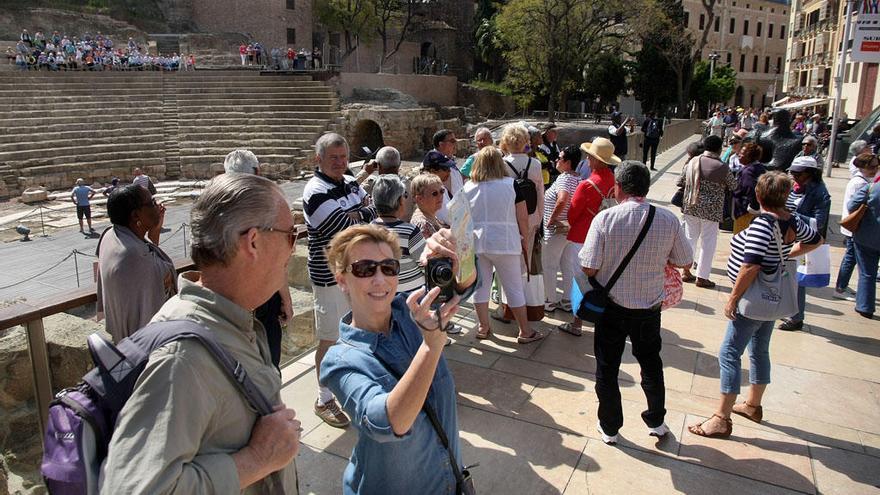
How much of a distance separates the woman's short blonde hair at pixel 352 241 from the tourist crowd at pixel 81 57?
30795 mm

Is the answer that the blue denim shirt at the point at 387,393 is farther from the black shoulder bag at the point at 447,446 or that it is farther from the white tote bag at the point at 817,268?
the white tote bag at the point at 817,268

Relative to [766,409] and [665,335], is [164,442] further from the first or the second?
[665,335]

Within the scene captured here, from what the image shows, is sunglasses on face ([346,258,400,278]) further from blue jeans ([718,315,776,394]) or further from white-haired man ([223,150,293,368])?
blue jeans ([718,315,776,394])

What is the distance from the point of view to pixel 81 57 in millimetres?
27844

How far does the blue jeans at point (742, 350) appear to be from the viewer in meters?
3.62

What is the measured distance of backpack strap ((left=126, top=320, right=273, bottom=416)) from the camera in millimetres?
1377

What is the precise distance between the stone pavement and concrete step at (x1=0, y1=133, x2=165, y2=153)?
21.9 meters

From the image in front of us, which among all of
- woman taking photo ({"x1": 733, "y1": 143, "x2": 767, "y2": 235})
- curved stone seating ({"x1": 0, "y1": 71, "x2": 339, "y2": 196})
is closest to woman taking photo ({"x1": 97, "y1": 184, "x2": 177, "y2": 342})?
woman taking photo ({"x1": 733, "y1": 143, "x2": 767, "y2": 235})

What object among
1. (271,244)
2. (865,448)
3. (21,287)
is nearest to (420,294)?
(271,244)

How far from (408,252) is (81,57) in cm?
3076

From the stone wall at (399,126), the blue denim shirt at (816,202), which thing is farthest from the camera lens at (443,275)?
the stone wall at (399,126)

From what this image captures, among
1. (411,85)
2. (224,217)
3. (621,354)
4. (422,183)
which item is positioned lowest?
(621,354)

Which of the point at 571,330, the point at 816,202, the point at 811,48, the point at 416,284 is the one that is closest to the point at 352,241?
the point at 416,284

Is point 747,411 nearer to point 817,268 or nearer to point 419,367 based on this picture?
point 817,268
